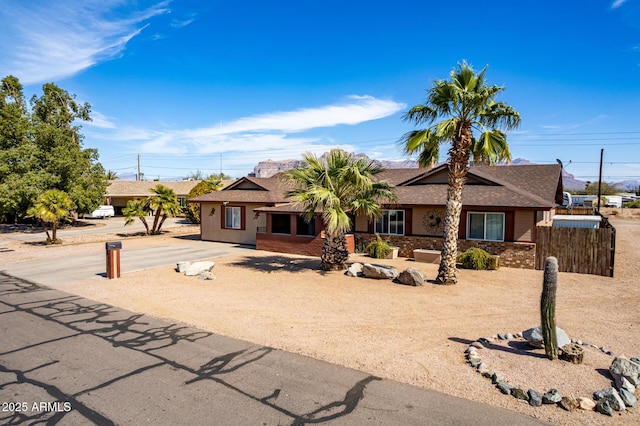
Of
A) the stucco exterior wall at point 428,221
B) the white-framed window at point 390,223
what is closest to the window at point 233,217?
the white-framed window at point 390,223

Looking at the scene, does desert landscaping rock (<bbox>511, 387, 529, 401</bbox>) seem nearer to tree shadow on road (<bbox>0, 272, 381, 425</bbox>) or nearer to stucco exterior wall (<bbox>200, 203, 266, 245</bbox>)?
tree shadow on road (<bbox>0, 272, 381, 425</bbox>)

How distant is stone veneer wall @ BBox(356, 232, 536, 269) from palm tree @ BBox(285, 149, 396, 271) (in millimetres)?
4500

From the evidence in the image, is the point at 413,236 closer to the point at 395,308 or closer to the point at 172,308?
the point at 395,308

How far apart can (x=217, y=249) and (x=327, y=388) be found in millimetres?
19854

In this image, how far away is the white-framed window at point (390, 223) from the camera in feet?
74.5

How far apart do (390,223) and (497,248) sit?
589 centimetres

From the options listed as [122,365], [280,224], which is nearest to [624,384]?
[122,365]

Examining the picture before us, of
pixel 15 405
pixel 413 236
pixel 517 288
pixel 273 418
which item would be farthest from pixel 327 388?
pixel 413 236

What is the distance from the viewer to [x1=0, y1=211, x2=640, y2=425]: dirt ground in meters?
7.41

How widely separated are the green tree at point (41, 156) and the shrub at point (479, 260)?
3555 cm

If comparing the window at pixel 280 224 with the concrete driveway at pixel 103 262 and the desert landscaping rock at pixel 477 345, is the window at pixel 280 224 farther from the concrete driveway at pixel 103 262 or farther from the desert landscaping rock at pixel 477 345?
the desert landscaping rock at pixel 477 345

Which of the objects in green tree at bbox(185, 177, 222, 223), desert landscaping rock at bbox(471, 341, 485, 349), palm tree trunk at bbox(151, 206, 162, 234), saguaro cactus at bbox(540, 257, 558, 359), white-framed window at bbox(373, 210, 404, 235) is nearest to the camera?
saguaro cactus at bbox(540, 257, 558, 359)

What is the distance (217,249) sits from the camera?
2561 cm

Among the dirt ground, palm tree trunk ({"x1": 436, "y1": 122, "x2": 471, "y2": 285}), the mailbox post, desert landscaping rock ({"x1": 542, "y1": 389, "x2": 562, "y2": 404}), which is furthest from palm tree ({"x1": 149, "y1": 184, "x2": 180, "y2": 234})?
desert landscaping rock ({"x1": 542, "y1": 389, "x2": 562, "y2": 404})
